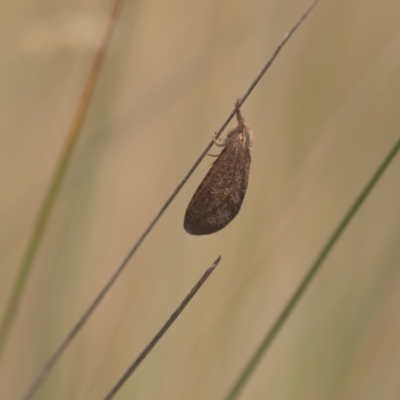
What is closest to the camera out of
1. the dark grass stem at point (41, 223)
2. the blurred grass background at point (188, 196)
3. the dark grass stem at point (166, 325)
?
the dark grass stem at point (166, 325)

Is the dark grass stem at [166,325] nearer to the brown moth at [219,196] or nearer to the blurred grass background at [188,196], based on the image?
the brown moth at [219,196]

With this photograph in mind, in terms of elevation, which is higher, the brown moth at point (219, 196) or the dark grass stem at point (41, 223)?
the brown moth at point (219, 196)

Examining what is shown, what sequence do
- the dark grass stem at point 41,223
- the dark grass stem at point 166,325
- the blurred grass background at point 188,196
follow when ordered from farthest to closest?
the blurred grass background at point 188,196
the dark grass stem at point 41,223
the dark grass stem at point 166,325

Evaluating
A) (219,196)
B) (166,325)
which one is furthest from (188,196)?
(166,325)

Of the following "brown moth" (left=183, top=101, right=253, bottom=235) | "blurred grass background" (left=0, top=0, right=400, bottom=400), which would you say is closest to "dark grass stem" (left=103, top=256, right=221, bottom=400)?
"brown moth" (left=183, top=101, right=253, bottom=235)

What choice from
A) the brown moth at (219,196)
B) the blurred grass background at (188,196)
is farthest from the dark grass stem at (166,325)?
the blurred grass background at (188,196)

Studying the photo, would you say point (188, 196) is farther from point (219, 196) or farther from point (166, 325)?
point (166, 325)

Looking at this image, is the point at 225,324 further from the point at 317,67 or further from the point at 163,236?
the point at 317,67

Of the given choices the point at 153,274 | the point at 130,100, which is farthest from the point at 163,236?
the point at 130,100
